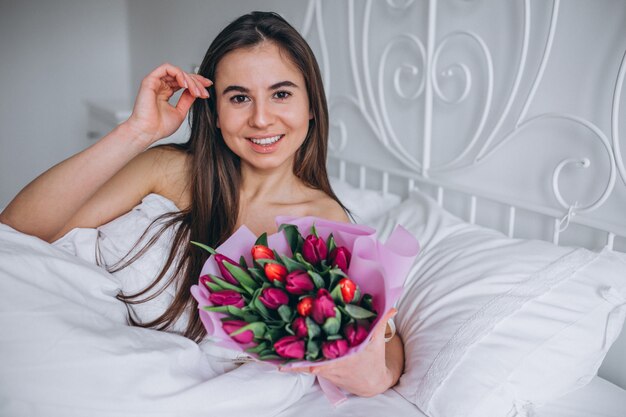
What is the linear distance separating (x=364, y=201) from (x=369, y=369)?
0.77 metres

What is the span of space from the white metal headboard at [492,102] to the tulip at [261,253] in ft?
2.53

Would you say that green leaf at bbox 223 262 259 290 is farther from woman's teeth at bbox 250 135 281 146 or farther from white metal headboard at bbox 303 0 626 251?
white metal headboard at bbox 303 0 626 251

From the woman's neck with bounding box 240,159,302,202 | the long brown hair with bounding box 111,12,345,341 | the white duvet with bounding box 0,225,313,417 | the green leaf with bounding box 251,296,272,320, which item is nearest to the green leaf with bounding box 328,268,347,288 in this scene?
the green leaf with bounding box 251,296,272,320

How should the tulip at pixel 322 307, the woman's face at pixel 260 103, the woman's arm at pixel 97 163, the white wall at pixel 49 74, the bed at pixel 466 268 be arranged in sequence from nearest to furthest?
the tulip at pixel 322 307 → the bed at pixel 466 268 → the woman's arm at pixel 97 163 → the woman's face at pixel 260 103 → the white wall at pixel 49 74

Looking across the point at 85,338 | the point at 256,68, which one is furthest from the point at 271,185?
the point at 85,338

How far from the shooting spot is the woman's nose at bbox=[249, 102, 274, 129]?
136cm

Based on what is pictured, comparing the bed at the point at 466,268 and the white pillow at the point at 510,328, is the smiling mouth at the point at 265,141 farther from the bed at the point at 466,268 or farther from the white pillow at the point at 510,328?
the white pillow at the point at 510,328

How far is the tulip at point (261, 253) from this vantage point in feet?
3.03

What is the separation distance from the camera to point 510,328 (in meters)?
1.13

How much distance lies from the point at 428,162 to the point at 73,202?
99 cm

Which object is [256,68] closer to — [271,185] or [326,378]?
[271,185]

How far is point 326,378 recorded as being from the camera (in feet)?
3.64

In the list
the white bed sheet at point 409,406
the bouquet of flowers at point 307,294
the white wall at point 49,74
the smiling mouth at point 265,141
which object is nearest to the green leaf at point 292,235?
the bouquet of flowers at point 307,294

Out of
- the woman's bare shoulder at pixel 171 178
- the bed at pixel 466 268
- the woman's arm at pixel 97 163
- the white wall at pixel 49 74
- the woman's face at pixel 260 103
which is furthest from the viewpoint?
the white wall at pixel 49 74
